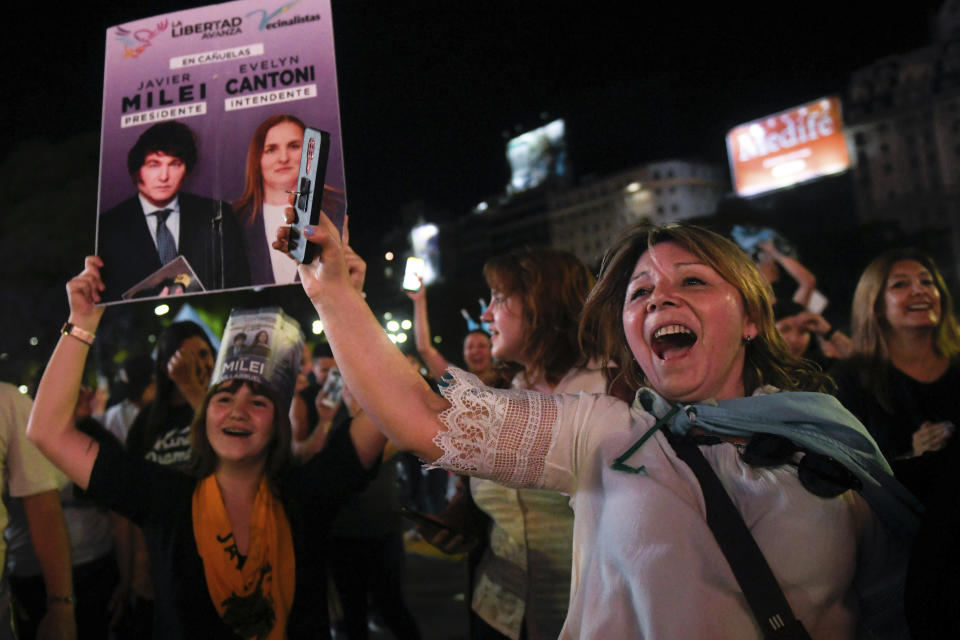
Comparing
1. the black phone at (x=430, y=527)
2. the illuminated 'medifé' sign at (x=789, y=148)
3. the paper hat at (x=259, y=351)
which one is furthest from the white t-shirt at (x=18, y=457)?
the illuminated 'medifé' sign at (x=789, y=148)

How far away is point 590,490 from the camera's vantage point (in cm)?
168

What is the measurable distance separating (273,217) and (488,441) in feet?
4.07

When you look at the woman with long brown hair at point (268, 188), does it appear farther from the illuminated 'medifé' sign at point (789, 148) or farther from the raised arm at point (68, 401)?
the illuminated 'medifé' sign at point (789, 148)

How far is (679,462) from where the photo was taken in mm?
1637

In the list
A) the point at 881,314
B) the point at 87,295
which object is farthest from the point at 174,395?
the point at 881,314

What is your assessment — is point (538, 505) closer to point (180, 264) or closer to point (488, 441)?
point (488, 441)

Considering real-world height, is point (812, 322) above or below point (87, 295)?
below

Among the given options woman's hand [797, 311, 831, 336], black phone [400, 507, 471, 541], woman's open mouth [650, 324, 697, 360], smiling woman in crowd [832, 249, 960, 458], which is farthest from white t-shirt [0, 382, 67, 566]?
woman's hand [797, 311, 831, 336]

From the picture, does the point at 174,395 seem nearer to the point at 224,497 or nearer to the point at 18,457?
the point at 18,457

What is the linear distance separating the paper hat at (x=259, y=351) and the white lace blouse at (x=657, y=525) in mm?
1366

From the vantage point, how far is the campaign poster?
2455mm

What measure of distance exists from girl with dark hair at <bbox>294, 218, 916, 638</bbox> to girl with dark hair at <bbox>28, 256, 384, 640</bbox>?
3.55 ft

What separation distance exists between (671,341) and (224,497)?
5.98ft

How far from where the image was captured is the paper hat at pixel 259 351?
2.83 meters
